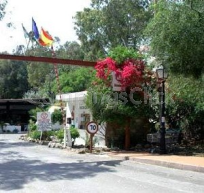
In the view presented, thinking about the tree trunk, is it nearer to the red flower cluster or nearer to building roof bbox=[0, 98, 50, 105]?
the red flower cluster

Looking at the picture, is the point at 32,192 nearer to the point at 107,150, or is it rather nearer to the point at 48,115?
the point at 107,150


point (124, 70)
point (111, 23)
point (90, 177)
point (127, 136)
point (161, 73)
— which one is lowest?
point (90, 177)

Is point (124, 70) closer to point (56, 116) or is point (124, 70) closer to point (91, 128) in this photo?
point (91, 128)

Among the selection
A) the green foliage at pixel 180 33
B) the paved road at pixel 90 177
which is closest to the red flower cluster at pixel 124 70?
the green foliage at pixel 180 33

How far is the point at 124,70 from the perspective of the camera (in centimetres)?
1836

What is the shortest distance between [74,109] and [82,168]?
27548 millimetres

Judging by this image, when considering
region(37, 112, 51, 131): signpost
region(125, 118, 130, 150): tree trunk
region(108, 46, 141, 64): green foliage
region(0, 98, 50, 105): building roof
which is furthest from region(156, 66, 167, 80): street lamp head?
region(0, 98, 50, 105): building roof

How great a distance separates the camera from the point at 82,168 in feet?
44.3

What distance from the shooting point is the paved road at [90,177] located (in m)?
9.62

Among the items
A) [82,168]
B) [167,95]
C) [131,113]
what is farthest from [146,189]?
[167,95]

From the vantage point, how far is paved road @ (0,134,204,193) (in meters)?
9.62

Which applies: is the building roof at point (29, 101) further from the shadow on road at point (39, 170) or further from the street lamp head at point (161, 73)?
A: the shadow on road at point (39, 170)

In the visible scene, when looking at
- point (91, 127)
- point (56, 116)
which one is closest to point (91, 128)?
point (91, 127)

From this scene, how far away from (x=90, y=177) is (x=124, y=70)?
306 inches
